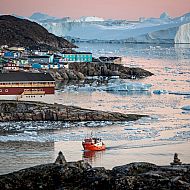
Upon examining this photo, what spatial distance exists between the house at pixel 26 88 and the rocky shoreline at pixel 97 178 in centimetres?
1208

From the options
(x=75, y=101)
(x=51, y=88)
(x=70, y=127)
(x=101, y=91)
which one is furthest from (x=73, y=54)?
(x=70, y=127)

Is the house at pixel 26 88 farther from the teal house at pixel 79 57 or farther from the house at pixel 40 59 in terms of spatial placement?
the teal house at pixel 79 57

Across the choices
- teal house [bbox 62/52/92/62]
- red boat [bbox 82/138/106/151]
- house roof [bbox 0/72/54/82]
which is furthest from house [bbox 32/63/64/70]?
red boat [bbox 82/138/106/151]

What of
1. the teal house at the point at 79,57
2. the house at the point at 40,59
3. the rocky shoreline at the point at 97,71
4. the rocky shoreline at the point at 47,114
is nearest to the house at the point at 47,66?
the rocky shoreline at the point at 97,71

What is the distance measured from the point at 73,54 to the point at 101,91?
15.1m

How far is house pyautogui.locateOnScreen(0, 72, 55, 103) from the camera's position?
1839cm

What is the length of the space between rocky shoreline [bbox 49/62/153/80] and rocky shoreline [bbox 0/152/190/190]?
2683 cm

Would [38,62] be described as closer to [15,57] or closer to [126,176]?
[15,57]

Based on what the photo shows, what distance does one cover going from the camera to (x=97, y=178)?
5910mm

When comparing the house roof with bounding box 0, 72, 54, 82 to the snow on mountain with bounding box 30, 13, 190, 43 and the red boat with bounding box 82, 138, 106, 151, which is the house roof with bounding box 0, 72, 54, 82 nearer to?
the red boat with bounding box 82, 138, 106, 151

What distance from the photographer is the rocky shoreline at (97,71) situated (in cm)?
3369

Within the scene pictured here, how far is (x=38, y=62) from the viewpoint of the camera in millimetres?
36469

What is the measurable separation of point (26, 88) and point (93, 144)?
5.99 m

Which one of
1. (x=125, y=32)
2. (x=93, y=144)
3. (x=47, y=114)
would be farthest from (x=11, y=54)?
(x=125, y=32)
